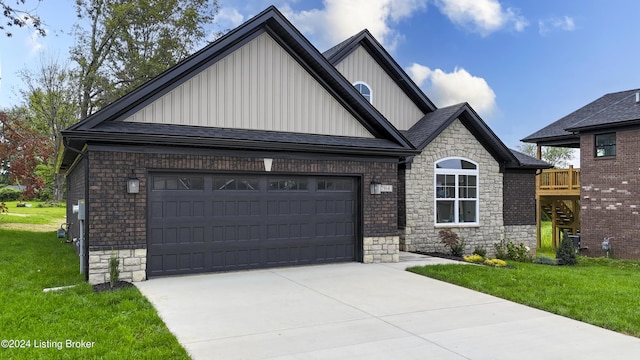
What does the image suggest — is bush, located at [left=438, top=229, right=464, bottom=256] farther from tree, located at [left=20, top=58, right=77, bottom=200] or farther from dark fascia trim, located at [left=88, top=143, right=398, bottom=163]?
tree, located at [left=20, top=58, right=77, bottom=200]

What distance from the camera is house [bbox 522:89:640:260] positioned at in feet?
61.6

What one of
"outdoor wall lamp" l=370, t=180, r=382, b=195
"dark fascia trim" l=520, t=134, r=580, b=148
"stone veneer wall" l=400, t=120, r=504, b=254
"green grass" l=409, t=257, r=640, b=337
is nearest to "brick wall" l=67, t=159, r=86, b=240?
"outdoor wall lamp" l=370, t=180, r=382, b=195

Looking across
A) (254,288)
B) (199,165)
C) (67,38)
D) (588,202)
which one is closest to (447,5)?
(588,202)

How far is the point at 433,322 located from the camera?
6.71 metres

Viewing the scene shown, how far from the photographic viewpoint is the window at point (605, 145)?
19672 mm

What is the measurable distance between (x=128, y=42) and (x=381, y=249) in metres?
25.5

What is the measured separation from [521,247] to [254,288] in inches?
438

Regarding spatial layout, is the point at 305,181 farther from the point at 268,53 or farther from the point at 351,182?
the point at 268,53

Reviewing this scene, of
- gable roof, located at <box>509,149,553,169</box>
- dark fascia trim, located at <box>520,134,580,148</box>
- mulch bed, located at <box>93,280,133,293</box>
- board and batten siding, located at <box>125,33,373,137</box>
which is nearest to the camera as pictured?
mulch bed, located at <box>93,280,133,293</box>

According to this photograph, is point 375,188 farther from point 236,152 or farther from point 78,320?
point 78,320

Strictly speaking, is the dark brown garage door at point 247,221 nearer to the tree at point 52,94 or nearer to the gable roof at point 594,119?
the gable roof at point 594,119

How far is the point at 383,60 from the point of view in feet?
55.2

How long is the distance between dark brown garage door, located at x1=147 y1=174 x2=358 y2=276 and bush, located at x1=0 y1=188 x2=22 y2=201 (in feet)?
142

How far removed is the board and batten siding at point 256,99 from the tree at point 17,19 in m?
11.7
